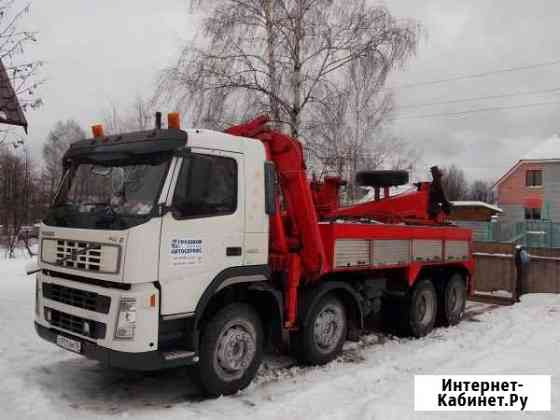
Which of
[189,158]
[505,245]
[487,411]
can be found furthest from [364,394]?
[505,245]

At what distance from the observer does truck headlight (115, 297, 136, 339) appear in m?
4.66

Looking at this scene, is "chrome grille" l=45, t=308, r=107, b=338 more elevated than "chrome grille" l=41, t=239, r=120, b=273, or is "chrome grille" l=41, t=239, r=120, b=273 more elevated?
"chrome grille" l=41, t=239, r=120, b=273

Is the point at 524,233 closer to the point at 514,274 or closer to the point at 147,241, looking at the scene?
the point at 514,274

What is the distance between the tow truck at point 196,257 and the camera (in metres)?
4.76

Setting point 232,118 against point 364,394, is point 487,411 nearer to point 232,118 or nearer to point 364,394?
point 364,394

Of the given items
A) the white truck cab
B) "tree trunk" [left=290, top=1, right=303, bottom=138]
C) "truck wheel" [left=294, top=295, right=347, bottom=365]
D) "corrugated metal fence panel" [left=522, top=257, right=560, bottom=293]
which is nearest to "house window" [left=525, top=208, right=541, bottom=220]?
"corrugated metal fence panel" [left=522, top=257, right=560, bottom=293]

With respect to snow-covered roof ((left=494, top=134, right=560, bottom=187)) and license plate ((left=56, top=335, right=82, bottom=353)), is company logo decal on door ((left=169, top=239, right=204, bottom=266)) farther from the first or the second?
snow-covered roof ((left=494, top=134, right=560, bottom=187))

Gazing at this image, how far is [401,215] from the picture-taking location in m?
8.98

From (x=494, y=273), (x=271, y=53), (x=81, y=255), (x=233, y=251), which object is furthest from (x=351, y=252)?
(x=271, y=53)

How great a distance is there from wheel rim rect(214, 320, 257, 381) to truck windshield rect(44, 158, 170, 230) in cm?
150

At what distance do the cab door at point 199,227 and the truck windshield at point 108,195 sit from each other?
0.22m

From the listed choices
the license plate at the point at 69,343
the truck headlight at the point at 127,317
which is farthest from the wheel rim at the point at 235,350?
the license plate at the point at 69,343

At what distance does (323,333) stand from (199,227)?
251cm

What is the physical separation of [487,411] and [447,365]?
1.77 metres
